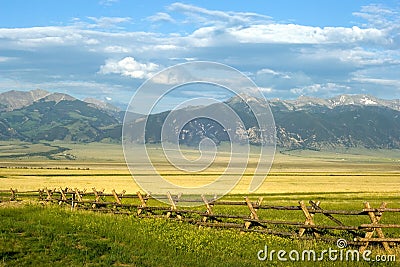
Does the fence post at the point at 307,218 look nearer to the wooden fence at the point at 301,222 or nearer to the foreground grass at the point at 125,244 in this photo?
the wooden fence at the point at 301,222

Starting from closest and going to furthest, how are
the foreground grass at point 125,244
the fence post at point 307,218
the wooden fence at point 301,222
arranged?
the foreground grass at point 125,244, the wooden fence at point 301,222, the fence post at point 307,218

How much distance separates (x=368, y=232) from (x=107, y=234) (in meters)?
9.95

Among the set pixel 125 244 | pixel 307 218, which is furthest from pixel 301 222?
pixel 125 244

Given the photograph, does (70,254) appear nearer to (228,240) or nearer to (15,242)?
(15,242)

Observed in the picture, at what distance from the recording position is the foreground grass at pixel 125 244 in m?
15.0

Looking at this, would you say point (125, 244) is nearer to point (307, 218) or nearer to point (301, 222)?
point (307, 218)

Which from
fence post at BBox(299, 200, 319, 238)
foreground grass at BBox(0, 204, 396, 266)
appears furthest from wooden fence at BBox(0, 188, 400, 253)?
foreground grass at BBox(0, 204, 396, 266)

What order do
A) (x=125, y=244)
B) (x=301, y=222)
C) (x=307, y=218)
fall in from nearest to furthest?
(x=125, y=244) < (x=307, y=218) < (x=301, y=222)

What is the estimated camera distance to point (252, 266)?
1454cm

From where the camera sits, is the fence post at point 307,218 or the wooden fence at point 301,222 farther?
the fence post at point 307,218

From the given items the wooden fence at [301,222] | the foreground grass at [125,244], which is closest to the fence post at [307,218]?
the wooden fence at [301,222]

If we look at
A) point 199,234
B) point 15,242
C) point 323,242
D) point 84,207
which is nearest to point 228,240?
point 199,234

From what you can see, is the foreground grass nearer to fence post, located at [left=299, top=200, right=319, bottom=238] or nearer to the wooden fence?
the wooden fence

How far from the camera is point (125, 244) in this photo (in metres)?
17.8
